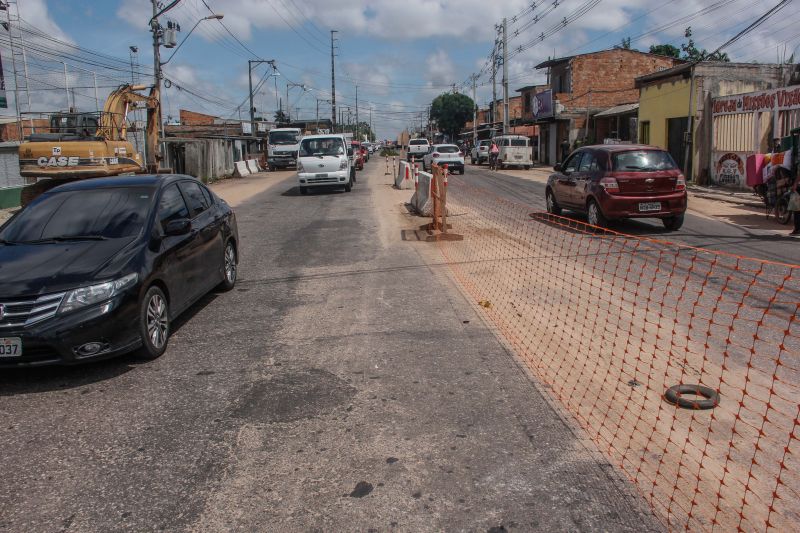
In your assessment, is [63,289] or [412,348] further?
[412,348]

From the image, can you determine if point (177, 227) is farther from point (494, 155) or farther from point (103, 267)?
point (494, 155)

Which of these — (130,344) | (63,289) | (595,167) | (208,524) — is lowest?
(208,524)

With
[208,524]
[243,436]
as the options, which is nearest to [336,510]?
[208,524]

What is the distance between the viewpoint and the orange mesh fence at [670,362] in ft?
11.9

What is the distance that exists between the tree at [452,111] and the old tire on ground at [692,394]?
323 feet

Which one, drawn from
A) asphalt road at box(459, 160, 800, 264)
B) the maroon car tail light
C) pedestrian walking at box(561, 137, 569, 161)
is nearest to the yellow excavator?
asphalt road at box(459, 160, 800, 264)

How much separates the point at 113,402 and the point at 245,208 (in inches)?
602

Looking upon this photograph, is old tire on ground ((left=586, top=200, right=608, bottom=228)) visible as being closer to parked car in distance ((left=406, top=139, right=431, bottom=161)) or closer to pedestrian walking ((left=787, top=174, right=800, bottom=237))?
pedestrian walking ((left=787, top=174, right=800, bottom=237))

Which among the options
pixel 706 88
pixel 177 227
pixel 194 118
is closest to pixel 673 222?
pixel 177 227

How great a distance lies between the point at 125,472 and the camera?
3.85 meters

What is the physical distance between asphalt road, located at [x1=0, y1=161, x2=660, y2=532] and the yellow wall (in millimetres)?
21890

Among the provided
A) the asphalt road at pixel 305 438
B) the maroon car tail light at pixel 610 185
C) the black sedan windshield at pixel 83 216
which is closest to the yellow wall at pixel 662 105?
the maroon car tail light at pixel 610 185

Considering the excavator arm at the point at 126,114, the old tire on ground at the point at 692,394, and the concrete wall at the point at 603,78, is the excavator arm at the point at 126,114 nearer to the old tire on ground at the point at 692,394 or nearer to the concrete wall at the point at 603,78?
the old tire on ground at the point at 692,394

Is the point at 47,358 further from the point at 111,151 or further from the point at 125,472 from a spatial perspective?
the point at 111,151
